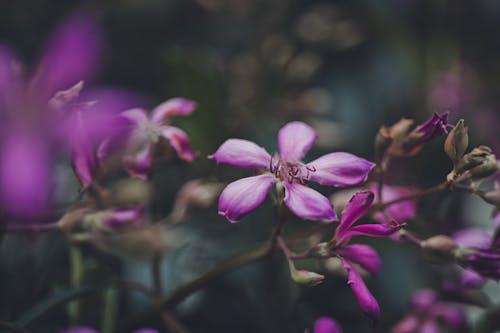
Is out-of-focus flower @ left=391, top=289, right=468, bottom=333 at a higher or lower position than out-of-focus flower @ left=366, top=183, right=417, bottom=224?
lower

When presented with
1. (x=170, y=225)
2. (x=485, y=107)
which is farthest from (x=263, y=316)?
(x=485, y=107)

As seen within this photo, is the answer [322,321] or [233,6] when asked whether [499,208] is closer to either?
[322,321]

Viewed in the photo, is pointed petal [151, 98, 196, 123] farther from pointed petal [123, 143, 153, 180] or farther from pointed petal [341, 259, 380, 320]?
pointed petal [341, 259, 380, 320]

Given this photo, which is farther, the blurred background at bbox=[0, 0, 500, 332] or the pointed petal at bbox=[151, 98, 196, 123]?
the blurred background at bbox=[0, 0, 500, 332]

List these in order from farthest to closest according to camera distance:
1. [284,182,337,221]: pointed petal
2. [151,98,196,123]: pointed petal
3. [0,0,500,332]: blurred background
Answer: [0,0,500,332]: blurred background, [151,98,196,123]: pointed petal, [284,182,337,221]: pointed petal

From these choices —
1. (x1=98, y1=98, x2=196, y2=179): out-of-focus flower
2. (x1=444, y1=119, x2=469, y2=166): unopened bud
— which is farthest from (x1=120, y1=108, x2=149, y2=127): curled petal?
(x1=444, y1=119, x2=469, y2=166): unopened bud

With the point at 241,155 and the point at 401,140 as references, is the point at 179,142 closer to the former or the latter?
the point at 241,155

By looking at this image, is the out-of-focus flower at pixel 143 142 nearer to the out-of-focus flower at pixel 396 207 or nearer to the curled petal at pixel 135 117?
the curled petal at pixel 135 117

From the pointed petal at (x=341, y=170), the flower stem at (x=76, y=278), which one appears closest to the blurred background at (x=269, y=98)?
the flower stem at (x=76, y=278)
